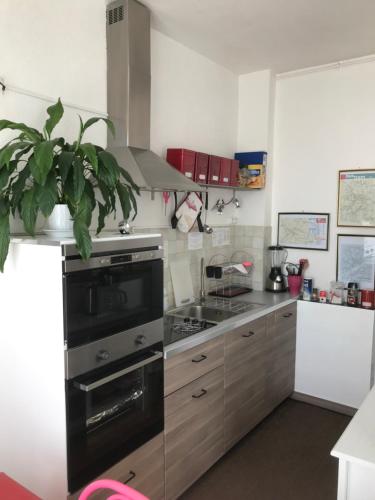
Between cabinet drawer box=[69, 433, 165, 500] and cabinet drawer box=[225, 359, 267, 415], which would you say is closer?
cabinet drawer box=[69, 433, 165, 500]

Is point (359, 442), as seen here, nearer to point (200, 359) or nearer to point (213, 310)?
point (200, 359)

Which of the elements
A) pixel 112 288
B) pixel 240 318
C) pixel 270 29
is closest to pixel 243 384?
pixel 240 318

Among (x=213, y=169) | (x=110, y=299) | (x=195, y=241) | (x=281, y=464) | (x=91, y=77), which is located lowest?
(x=281, y=464)

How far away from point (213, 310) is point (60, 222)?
1.56m

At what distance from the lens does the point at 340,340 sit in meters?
3.17

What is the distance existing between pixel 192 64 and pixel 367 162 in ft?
5.11

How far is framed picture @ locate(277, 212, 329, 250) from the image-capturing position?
3.40 m

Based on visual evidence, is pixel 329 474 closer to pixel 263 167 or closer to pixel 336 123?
pixel 263 167

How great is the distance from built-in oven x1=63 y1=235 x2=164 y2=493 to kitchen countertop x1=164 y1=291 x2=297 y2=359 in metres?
0.16

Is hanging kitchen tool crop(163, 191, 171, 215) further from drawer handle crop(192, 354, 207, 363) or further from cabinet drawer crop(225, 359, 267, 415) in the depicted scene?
cabinet drawer crop(225, 359, 267, 415)

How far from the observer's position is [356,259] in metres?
3.25

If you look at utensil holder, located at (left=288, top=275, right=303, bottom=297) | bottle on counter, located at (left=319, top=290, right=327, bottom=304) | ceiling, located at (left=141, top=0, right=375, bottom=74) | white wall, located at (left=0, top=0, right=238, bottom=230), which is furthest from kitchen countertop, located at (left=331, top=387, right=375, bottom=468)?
ceiling, located at (left=141, top=0, right=375, bottom=74)

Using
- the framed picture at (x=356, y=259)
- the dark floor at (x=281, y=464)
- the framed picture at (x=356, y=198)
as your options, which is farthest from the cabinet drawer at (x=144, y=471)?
the framed picture at (x=356, y=198)

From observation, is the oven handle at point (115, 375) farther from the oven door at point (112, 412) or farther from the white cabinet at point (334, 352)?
the white cabinet at point (334, 352)
